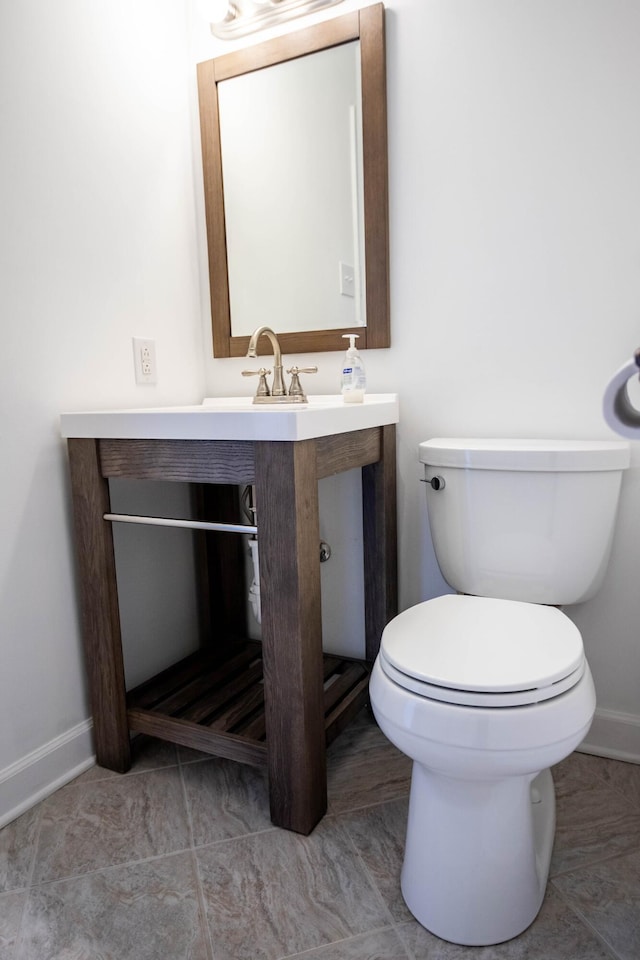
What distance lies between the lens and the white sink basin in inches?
40.6

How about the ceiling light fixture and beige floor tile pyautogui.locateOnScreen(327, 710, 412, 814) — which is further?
the ceiling light fixture

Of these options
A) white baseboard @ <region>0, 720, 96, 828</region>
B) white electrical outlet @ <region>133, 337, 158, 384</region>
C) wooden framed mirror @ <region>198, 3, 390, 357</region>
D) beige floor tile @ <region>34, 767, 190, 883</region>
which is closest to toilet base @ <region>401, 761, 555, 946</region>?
beige floor tile @ <region>34, 767, 190, 883</region>

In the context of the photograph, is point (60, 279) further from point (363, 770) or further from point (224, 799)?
point (363, 770)

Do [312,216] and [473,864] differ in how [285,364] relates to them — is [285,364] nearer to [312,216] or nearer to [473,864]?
[312,216]

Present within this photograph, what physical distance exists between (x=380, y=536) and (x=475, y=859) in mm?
722

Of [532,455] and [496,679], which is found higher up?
[532,455]

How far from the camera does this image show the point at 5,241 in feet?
3.91

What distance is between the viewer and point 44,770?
130cm

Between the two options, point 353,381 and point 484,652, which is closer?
point 484,652

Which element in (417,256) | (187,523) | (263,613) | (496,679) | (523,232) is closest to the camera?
(496,679)

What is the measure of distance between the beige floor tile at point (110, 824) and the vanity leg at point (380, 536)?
60 cm

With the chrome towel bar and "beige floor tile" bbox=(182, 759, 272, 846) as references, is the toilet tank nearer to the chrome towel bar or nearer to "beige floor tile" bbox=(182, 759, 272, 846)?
the chrome towel bar

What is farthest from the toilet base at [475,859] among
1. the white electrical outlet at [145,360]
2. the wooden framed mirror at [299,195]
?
the white electrical outlet at [145,360]

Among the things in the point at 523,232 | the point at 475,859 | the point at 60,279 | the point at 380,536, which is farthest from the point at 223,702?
the point at 523,232
